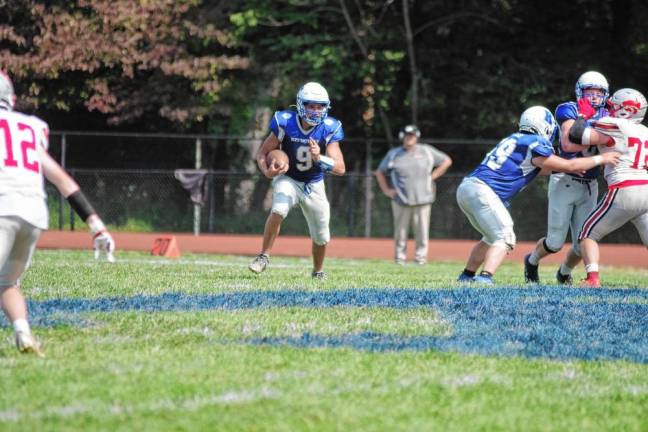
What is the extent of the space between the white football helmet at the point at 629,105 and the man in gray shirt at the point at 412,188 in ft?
22.3

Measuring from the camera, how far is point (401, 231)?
16.1 m

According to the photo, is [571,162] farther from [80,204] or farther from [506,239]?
[80,204]

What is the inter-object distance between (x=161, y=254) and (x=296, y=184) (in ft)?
22.0

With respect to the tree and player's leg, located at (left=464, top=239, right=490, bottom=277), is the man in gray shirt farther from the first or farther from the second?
the tree

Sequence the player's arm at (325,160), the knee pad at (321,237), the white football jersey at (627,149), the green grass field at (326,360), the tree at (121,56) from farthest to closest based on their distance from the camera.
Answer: the tree at (121,56)
the knee pad at (321,237)
the player's arm at (325,160)
the white football jersey at (627,149)
the green grass field at (326,360)

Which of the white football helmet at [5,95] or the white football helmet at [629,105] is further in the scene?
the white football helmet at [629,105]

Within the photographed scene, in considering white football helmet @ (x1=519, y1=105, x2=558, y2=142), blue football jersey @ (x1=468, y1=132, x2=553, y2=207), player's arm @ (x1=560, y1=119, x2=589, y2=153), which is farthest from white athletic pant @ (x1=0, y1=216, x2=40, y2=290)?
player's arm @ (x1=560, y1=119, x2=589, y2=153)

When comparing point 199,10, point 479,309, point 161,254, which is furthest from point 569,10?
point 479,309

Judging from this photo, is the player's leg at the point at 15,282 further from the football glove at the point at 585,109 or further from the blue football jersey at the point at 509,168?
the football glove at the point at 585,109

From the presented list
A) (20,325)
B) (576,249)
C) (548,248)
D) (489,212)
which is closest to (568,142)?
(489,212)

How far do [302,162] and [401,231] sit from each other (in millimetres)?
6560

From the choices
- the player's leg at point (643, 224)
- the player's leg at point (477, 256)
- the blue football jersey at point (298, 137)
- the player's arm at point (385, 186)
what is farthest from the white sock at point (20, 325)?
the player's arm at point (385, 186)

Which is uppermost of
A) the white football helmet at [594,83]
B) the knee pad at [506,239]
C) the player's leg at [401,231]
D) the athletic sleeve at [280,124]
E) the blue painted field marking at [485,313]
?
the white football helmet at [594,83]

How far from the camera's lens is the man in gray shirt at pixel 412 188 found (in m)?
16.0
